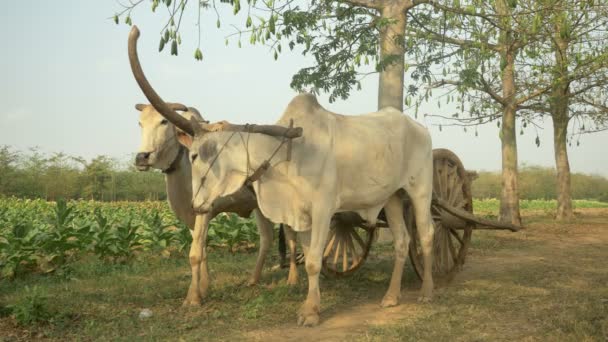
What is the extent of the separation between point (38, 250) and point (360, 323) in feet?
15.5

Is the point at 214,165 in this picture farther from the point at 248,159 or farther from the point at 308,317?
→ the point at 308,317

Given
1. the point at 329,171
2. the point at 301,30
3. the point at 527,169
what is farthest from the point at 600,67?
the point at 527,169

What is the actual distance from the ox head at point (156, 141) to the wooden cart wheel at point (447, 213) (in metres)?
2.67

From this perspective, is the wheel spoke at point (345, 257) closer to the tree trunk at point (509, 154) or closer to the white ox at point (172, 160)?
the white ox at point (172, 160)

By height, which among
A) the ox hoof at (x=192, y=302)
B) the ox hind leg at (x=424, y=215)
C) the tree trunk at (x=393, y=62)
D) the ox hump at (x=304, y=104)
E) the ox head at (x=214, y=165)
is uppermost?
the tree trunk at (x=393, y=62)

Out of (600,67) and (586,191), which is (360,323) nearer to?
(600,67)

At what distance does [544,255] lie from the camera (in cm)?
945

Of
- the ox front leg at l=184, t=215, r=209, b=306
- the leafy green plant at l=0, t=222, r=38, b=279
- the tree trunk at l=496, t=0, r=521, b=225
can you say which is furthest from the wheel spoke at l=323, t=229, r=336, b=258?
the tree trunk at l=496, t=0, r=521, b=225

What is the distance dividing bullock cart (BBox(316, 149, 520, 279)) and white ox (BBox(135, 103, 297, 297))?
129 centimetres

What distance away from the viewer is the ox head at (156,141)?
5.03 metres

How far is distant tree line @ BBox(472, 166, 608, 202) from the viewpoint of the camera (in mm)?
37531

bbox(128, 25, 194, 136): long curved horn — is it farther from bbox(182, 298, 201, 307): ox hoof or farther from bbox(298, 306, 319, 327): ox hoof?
bbox(298, 306, 319, 327): ox hoof

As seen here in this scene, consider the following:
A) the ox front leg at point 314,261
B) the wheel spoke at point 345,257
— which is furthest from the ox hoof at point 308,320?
the wheel spoke at point 345,257

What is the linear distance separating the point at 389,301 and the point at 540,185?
35755 millimetres
